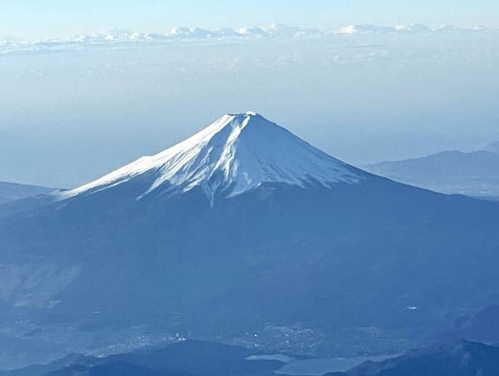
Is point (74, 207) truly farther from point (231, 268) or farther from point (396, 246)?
point (396, 246)

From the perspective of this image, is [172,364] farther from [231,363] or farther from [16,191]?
[16,191]

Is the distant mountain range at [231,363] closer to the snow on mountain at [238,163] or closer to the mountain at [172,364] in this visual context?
the mountain at [172,364]

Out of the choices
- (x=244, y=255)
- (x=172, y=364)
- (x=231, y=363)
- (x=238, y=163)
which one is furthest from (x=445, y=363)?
(x=238, y=163)

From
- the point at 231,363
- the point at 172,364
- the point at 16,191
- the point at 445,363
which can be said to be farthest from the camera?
the point at 16,191

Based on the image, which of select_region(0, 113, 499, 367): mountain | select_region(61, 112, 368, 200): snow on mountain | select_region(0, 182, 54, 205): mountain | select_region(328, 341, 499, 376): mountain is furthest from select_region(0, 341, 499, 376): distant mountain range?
select_region(0, 182, 54, 205): mountain

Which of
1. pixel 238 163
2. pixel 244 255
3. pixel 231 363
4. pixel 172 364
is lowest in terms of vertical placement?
pixel 231 363

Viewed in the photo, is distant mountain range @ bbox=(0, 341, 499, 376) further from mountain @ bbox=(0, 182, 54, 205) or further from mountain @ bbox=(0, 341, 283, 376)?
mountain @ bbox=(0, 182, 54, 205)

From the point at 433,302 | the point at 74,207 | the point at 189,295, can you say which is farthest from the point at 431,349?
the point at 74,207
